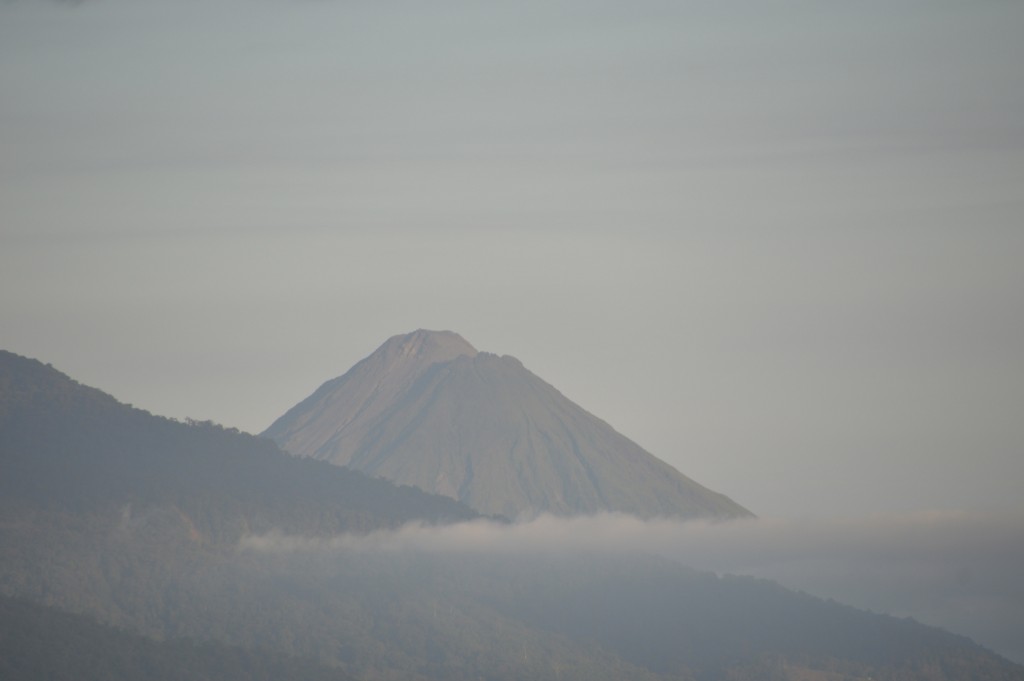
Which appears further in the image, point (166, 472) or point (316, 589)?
point (166, 472)

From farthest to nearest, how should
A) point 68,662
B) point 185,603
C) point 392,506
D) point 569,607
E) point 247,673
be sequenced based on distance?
point 392,506, point 569,607, point 185,603, point 247,673, point 68,662

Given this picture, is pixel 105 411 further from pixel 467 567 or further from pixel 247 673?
pixel 247 673

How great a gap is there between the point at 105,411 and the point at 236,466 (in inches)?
575

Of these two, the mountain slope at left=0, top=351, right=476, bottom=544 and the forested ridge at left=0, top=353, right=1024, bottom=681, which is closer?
the forested ridge at left=0, top=353, right=1024, bottom=681

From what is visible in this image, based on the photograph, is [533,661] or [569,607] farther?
[569,607]

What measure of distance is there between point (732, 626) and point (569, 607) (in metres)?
15.8

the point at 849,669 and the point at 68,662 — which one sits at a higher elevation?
the point at 849,669

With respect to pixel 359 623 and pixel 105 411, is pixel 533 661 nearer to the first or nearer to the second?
pixel 359 623

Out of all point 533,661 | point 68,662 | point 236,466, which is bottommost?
point 68,662

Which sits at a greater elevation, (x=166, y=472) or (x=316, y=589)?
(x=166, y=472)

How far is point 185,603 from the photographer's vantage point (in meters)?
148

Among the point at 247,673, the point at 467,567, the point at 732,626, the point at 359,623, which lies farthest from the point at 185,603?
the point at 732,626

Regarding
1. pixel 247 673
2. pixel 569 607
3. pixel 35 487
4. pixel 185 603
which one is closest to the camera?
pixel 247 673

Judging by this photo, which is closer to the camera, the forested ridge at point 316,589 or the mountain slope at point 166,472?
the forested ridge at point 316,589
